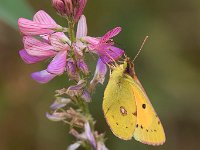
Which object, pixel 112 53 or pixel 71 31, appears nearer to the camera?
pixel 71 31

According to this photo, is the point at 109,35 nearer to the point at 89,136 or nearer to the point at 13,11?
the point at 89,136

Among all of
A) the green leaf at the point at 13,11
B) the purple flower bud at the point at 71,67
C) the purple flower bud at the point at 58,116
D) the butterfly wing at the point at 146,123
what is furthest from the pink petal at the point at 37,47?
the green leaf at the point at 13,11

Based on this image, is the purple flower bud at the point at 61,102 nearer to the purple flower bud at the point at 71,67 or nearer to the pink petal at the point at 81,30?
the purple flower bud at the point at 71,67

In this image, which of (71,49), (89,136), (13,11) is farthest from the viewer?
(13,11)

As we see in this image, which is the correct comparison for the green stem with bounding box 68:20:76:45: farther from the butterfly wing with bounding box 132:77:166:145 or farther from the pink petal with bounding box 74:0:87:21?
the butterfly wing with bounding box 132:77:166:145

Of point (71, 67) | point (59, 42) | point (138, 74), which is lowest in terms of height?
point (138, 74)

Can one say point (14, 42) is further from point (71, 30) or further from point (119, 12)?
point (71, 30)

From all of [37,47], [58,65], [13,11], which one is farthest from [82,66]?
[13,11]
